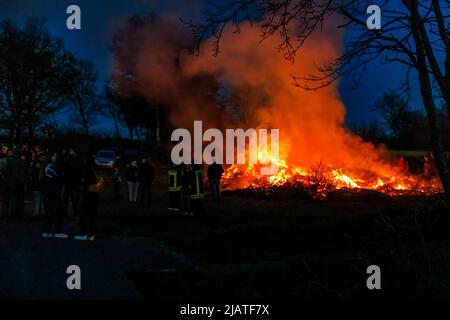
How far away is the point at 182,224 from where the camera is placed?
13.0 m

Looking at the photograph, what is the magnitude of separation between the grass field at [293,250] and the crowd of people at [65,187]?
0.85m

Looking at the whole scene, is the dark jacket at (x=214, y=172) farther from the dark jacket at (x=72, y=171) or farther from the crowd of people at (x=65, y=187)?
the dark jacket at (x=72, y=171)

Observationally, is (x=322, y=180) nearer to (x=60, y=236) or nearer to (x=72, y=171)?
(x=72, y=171)

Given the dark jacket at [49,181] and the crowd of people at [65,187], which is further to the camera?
the dark jacket at [49,181]

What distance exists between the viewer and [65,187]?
519 inches

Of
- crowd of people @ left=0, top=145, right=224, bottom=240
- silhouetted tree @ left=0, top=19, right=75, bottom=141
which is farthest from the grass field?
silhouetted tree @ left=0, top=19, right=75, bottom=141

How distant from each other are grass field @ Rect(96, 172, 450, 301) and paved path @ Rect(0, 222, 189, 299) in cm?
37

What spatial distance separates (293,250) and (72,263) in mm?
3801

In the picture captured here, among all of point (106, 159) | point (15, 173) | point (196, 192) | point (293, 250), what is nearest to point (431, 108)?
point (293, 250)

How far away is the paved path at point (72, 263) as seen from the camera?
20.6ft

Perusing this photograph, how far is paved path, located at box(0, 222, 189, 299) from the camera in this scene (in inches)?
247

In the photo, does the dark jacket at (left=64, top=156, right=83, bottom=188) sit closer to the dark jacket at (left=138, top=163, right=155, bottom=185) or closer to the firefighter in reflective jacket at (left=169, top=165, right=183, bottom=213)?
the firefighter in reflective jacket at (left=169, top=165, right=183, bottom=213)

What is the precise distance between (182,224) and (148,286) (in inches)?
245

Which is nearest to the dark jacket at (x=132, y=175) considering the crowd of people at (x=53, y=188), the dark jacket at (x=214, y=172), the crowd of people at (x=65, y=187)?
the crowd of people at (x=65, y=187)
